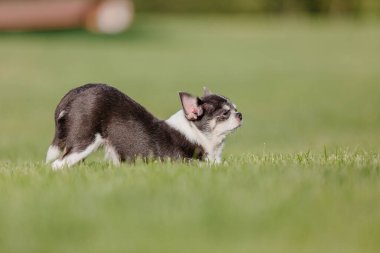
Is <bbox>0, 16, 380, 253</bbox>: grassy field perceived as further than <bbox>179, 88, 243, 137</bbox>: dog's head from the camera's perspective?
No

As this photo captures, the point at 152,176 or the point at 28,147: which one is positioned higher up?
the point at 152,176

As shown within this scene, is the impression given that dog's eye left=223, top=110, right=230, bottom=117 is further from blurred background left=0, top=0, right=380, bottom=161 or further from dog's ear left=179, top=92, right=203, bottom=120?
blurred background left=0, top=0, right=380, bottom=161

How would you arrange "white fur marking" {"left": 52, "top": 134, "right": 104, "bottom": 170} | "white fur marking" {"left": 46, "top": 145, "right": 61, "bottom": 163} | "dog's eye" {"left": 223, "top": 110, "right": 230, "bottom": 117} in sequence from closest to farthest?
1. "white fur marking" {"left": 52, "top": 134, "right": 104, "bottom": 170}
2. "white fur marking" {"left": 46, "top": 145, "right": 61, "bottom": 163}
3. "dog's eye" {"left": 223, "top": 110, "right": 230, "bottom": 117}

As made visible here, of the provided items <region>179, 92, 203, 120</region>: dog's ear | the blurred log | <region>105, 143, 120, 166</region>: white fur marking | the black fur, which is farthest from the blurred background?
<region>105, 143, 120, 166</region>: white fur marking

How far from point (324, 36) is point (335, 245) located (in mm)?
46546

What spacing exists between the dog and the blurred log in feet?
130

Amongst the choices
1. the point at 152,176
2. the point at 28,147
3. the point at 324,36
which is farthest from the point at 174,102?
the point at 324,36

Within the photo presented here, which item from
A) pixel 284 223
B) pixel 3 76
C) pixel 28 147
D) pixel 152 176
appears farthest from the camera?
pixel 3 76

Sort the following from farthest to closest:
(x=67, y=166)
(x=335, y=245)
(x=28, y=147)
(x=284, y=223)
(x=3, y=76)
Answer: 1. (x=3, y=76)
2. (x=28, y=147)
3. (x=67, y=166)
4. (x=284, y=223)
5. (x=335, y=245)

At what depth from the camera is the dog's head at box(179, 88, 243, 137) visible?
31.9 ft

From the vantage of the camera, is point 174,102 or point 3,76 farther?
point 3,76

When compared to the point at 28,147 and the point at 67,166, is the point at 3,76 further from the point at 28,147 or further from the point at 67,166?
the point at 67,166

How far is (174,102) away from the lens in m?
26.6

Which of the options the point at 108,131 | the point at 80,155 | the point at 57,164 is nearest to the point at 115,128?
the point at 108,131
